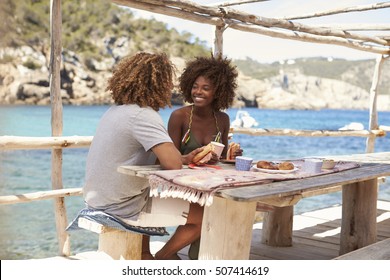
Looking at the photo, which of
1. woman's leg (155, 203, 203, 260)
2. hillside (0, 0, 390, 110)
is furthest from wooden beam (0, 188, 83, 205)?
hillside (0, 0, 390, 110)

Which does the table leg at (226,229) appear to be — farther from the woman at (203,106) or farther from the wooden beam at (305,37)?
the wooden beam at (305,37)

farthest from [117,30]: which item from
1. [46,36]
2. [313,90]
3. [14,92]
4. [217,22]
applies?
[217,22]

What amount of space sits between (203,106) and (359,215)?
1.20 metres

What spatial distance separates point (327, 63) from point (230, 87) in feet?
172

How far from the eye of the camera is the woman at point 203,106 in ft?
10.3

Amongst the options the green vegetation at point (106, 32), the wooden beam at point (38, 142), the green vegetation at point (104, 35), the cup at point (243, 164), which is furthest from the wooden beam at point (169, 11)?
the green vegetation at point (106, 32)

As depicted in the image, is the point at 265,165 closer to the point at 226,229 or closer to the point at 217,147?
the point at 217,147

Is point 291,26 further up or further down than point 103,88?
further up

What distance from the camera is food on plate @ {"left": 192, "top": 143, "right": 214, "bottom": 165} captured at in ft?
8.91

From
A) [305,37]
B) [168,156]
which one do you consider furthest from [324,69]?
[168,156]

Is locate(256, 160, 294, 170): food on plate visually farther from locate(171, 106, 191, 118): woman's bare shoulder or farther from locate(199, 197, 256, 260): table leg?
locate(171, 106, 191, 118): woman's bare shoulder

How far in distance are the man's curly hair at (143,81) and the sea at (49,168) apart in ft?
1.80

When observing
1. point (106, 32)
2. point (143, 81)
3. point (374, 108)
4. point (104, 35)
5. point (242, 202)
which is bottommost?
point (242, 202)

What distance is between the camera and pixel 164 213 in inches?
105
